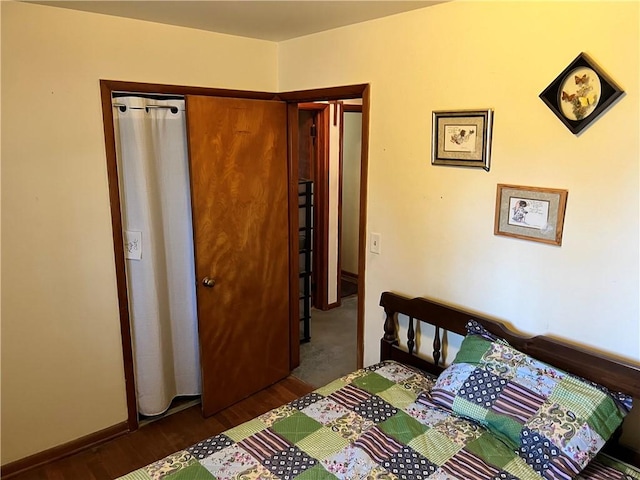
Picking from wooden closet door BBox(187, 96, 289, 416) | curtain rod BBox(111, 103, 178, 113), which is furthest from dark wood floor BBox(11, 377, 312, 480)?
curtain rod BBox(111, 103, 178, 113)

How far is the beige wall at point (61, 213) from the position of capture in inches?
86.7

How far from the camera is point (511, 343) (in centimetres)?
198

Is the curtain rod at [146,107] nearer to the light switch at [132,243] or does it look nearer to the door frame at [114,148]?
the door frame at [114,148]

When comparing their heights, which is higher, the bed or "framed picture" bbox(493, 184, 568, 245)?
"framed picture" bbox(493, 184, 568, 245)

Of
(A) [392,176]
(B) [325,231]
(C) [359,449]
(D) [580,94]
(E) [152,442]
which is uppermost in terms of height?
(D) [580,94]

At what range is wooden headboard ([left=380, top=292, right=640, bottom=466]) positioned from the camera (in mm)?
1703

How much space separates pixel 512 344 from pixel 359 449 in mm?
781

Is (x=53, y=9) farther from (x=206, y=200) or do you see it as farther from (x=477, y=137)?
(x=477, y=137)

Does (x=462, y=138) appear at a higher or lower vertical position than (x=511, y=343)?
higher

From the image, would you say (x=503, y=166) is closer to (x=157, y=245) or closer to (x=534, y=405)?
(x=534, y=405)

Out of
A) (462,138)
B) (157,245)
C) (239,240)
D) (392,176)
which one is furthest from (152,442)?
(462,138)

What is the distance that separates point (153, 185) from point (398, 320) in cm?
159

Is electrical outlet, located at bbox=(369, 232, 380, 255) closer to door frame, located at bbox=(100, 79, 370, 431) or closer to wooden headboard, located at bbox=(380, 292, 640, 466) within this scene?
door frame, located at bbox=(100, 79, 370, 431)

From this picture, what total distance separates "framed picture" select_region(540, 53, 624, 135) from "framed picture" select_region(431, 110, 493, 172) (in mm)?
284
